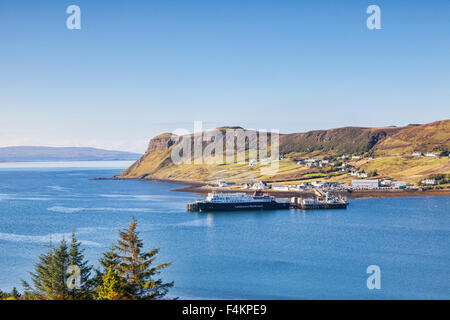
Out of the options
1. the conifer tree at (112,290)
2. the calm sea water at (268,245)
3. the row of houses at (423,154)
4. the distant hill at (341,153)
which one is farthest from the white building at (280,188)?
the conifer tree at (112,290)

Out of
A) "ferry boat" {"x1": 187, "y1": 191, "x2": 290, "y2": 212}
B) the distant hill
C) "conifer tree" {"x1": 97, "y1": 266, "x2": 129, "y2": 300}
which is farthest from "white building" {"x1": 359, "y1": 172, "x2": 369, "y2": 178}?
"conifer tree" {"x1": 97, "y1": 266, "x2": 129, "y2": 300}

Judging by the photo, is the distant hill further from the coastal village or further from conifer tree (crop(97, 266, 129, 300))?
conifer tree (crop(97, 266, 129, 300))

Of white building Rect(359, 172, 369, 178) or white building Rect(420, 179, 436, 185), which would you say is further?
white building Rect(359, 172, 369, 178)

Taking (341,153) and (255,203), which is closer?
(255,203)

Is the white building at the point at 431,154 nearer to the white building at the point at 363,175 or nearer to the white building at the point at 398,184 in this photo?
the white building at the point at 363,175

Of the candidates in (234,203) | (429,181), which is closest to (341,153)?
(429,181)

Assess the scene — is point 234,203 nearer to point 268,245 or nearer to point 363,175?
point 268,245
